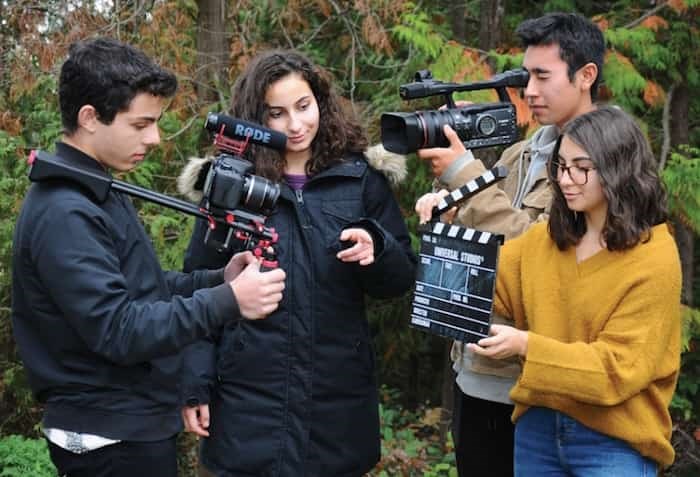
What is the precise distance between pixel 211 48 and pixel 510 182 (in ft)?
12.1

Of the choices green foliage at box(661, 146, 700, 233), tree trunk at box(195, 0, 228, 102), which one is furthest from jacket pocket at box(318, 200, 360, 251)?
tree trunk at box(195, 0, 228, 102)

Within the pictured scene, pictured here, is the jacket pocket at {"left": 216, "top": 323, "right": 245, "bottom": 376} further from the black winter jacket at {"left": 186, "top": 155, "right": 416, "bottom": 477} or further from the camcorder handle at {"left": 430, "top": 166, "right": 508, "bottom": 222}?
the camcorder handle at {"left": 430, "top": 166, "right": 508, "bottom": 222}

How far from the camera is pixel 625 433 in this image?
9.26ft

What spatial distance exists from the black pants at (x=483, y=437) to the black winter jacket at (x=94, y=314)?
118 centimetres

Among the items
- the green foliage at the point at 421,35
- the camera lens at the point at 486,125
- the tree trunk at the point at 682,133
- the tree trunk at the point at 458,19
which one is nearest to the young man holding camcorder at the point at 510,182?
the camera lens at the point at 486,125

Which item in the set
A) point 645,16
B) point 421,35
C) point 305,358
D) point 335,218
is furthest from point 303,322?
point 645,16

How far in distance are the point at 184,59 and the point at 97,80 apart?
154 inches

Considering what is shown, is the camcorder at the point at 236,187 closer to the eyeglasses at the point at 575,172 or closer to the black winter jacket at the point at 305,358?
the black winter jacket at the point at 305,358

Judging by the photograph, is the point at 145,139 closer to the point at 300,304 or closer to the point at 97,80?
the point at 97,80

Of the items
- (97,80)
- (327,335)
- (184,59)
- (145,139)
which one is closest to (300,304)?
(327,335)

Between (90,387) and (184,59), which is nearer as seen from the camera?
(90,387)

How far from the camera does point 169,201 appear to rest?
2824 millimetres

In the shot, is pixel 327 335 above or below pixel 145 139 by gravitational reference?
below

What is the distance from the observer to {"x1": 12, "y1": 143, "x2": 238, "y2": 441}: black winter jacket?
259cm
